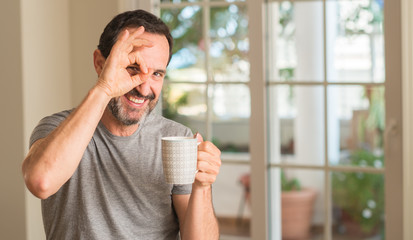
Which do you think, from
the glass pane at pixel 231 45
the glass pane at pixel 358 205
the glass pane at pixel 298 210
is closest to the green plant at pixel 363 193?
the glass pane at pixel 358 205

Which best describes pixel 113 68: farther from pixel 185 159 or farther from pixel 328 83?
pixel 328 83

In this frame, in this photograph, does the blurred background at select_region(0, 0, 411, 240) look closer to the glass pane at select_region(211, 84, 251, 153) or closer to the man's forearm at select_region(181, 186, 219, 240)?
the glass pane at select_region(211, 84, 251, 153)

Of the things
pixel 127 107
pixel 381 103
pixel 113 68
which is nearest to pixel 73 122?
pixel 113 68

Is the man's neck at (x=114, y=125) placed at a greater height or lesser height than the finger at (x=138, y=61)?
lesser

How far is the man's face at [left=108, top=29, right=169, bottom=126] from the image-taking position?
1796 millimetres

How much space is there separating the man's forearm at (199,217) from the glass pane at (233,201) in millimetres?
3790

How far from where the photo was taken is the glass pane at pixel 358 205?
5.49m

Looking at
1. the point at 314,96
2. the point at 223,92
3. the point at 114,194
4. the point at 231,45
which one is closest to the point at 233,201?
the point at 223,92

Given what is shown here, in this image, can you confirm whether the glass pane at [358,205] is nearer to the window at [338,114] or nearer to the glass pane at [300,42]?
the window at [338,114]

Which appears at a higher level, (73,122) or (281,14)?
(281,14)

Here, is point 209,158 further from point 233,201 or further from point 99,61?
point 233,201

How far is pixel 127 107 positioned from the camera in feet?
5.93
